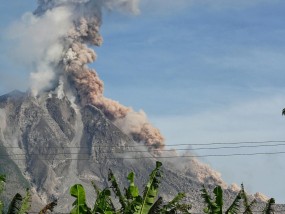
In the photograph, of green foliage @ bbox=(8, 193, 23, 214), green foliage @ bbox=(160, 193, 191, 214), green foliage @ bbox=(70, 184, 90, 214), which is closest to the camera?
green foliage @ bbox=(70, 184, 90, 214)

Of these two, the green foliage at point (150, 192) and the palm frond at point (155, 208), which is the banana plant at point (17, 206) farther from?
the palm frond at point (155, 208)

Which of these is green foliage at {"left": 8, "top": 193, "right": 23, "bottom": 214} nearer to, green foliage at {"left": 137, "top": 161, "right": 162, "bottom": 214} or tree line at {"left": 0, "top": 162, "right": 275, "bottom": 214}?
tree line at {"left": 0, "top": 162, "right": 275, "bottom": 214}

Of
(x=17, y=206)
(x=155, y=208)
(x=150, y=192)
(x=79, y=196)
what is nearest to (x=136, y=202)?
(x=150, y=192)

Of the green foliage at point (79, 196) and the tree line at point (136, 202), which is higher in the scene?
the tree line at point (136, 202)

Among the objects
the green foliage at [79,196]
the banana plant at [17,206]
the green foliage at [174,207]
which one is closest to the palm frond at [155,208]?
the green foliage at [174,207]

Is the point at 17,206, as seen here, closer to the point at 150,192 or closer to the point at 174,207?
the point at 150,192

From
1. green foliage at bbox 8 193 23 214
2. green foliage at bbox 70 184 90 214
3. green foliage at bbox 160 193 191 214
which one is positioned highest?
green foliage at bbox 160 193 191 214

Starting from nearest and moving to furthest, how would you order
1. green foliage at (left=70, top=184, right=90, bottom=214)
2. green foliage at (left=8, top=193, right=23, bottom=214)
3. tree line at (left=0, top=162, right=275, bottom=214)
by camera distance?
green foliage at (left=70, top=184, right=90, bottom=214), tree line at (left=0, top=162, right=275, bottom=214), green foliage at (left=8, top=193, right=23, bottom=214)

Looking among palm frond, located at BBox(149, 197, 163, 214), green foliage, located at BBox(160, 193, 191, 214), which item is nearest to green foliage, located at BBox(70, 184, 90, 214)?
palm frond, located at BBox(149, 197, 163, 214)

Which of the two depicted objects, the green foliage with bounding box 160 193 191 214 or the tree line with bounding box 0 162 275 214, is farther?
the green foliage with bounding box 160 193 191 214

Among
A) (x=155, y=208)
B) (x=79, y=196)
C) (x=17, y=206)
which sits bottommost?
(x=79, y=196)

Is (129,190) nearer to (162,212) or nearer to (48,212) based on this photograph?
(162,212)

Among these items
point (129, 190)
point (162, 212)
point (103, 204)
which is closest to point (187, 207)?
point (162, 212)

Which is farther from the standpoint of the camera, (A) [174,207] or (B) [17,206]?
(A) [174,207]
